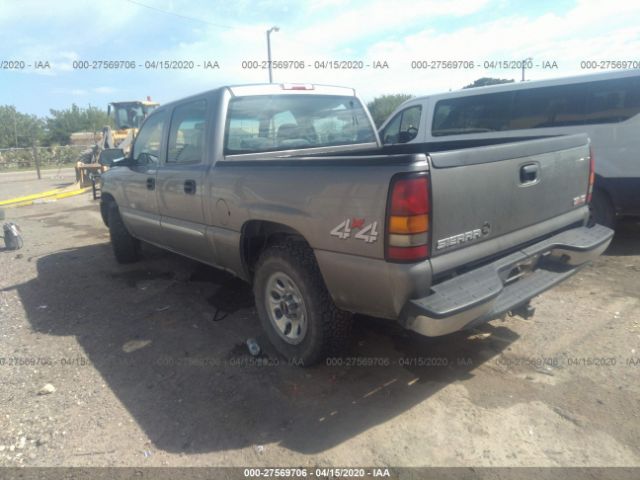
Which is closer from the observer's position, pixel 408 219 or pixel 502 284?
pixel 408 219

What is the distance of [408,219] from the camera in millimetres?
2223

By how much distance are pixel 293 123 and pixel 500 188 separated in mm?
2085

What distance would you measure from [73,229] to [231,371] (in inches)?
272

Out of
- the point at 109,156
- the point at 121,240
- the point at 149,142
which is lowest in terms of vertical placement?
the point at 121,240

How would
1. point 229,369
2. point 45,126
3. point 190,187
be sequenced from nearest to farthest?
point 229,369
point 190,187
point 45,126

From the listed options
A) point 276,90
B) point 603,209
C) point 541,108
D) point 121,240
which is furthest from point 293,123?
point 603,209

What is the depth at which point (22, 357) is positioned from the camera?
11.5 ft

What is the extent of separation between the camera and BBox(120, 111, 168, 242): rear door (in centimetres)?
454

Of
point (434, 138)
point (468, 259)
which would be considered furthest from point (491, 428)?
point (434, 138)

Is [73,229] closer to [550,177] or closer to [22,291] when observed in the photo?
[22,291]

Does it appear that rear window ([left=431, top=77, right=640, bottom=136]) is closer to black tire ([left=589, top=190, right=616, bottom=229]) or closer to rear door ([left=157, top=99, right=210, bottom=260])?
black tire ([left=589, top=190, right=616, bottom=229])

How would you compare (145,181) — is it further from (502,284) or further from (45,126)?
(45,126)

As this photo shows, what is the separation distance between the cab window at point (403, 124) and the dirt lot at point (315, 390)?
13.2 feet

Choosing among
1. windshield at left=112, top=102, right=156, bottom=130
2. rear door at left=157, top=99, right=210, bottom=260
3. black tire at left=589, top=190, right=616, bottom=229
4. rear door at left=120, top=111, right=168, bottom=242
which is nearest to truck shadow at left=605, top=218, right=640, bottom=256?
black tire at left=589, top=190, right=616, bottom=229
